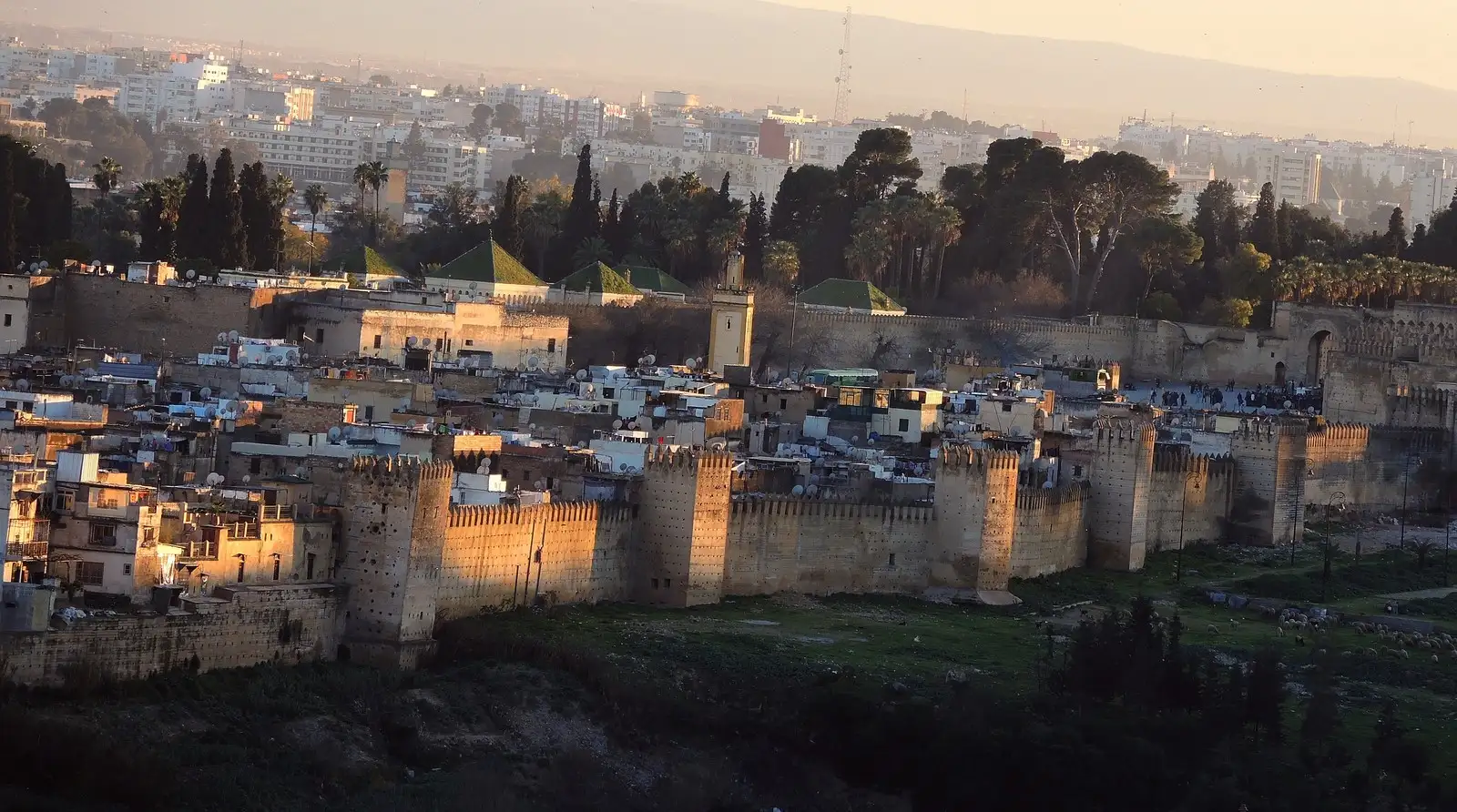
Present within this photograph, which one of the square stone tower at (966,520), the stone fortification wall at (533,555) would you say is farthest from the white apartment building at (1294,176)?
the stone fortification wall at (533,555)

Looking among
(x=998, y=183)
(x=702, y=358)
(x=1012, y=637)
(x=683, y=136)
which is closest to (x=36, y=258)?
(x=702, y=358)

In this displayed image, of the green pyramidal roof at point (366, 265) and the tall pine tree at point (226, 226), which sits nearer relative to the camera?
the tall pine tree at point (226, 226)

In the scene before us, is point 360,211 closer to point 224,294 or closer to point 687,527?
point 224,294

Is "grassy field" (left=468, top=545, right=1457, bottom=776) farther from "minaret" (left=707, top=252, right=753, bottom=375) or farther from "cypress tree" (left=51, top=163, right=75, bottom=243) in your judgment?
"cypress tree" (left=51, top=163, right=75, bottom=243)

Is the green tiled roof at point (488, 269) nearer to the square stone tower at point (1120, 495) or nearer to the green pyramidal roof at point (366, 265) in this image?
the green pyramidal roof at point (366, 265)

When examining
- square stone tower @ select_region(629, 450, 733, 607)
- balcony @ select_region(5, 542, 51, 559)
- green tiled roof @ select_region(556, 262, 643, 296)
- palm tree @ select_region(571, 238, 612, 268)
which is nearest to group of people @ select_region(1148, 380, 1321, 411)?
Answer: green tiled roof @ select_region(556, 262, 643, 296)

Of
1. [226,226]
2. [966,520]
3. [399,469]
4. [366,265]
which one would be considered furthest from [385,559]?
[366,265]
